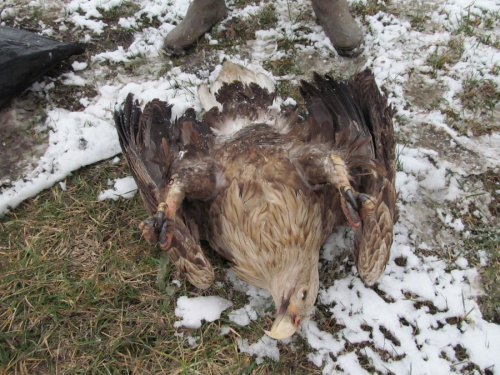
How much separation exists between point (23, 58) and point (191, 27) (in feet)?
4.57

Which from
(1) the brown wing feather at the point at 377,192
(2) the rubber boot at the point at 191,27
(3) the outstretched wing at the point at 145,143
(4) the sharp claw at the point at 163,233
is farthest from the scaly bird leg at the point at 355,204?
(2) the rubber boot at the point at 191,27

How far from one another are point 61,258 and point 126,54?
194 centimetres

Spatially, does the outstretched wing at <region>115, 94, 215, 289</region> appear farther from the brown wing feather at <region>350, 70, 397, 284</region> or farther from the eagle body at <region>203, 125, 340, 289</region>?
the brown wing feather at <region>350, 70, 397, 284</region>

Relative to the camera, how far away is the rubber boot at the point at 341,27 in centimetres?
382

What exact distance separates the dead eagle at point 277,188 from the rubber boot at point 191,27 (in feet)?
3.82

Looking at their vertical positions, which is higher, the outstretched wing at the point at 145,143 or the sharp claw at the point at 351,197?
the sharp claw at the point at 351,197

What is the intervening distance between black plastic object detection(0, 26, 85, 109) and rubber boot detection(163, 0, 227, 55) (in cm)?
86

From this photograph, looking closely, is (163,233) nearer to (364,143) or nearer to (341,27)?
(364,143)

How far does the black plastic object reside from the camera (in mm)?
3533

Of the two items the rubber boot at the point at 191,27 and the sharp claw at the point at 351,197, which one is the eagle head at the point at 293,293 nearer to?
the sharp claw at the point at 351,197

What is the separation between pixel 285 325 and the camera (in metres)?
2.26

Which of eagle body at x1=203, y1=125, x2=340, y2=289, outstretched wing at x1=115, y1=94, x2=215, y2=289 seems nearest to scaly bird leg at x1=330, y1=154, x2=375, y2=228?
eagle body at x1=203, y1=125, x2=340, y2=289

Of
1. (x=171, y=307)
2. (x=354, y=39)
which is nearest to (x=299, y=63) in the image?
(x=354, y=39)

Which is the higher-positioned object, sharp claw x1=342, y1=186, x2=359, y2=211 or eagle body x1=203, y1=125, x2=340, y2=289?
sharp claw x1=342, y1=186, x2=359, y2=211
